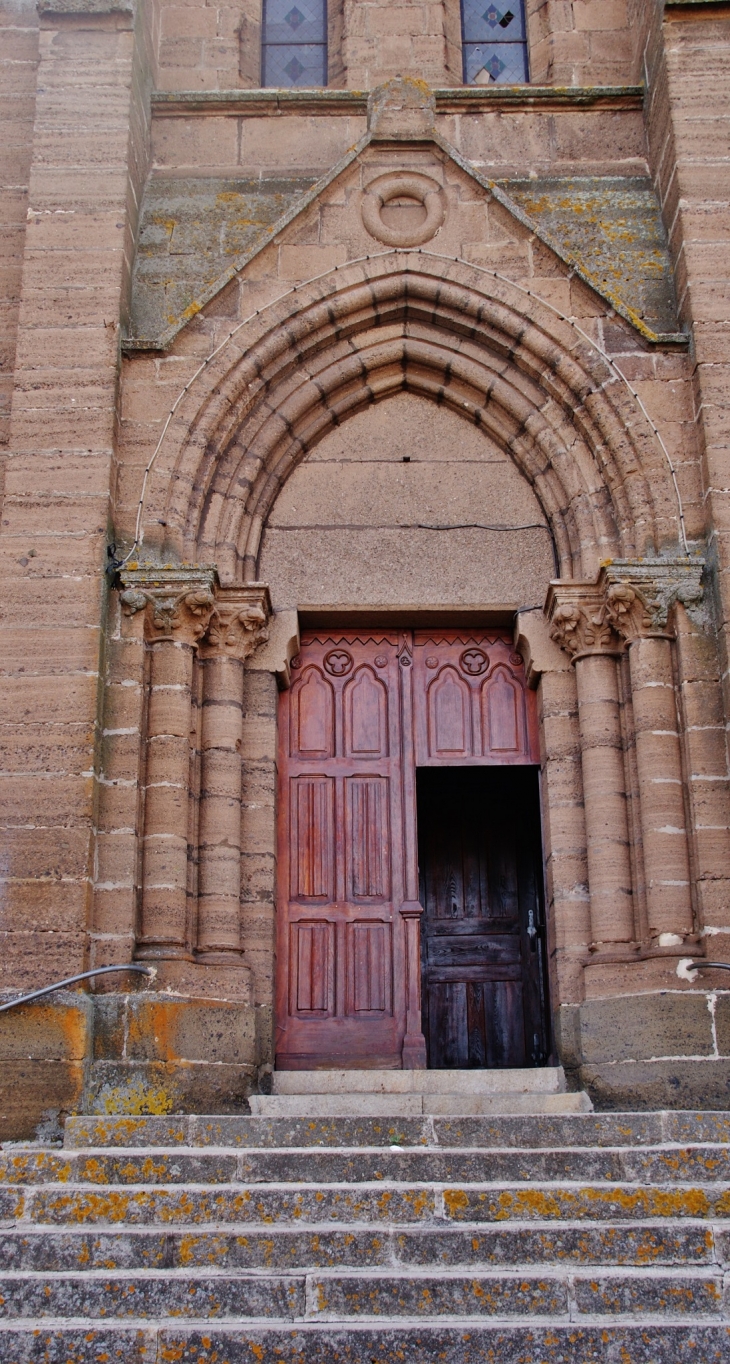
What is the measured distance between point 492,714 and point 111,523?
2353 mm

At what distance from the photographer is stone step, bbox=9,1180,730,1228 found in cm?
425

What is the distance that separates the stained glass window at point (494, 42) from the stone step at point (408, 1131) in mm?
6704

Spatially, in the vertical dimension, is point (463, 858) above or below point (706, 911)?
above

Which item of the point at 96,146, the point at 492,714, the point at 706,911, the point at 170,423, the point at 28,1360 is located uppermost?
the point at 96,146

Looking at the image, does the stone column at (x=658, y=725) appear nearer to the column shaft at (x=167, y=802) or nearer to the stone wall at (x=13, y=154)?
the column shaft at (x=167, y=802)

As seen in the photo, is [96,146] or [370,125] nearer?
[96,146]

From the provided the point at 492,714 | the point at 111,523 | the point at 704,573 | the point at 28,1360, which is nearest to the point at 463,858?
the point at 492,714

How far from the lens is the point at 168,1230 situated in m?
4.17

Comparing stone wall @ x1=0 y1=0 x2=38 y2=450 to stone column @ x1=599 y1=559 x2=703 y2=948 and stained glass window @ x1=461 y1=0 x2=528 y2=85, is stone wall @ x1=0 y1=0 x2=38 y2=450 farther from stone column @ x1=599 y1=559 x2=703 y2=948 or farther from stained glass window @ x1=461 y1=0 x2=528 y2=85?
stone column @ x1=599 y1=559 x2=703 y2=948

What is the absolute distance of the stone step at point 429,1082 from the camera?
20.6 feet

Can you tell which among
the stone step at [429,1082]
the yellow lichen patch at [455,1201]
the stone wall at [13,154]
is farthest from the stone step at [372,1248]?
the stone wall at [13,154]

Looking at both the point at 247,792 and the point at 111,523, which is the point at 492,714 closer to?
the point at 247,792

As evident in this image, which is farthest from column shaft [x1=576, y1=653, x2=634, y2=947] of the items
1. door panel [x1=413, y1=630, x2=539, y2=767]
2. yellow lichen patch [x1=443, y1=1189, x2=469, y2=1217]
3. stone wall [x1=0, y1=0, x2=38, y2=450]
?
stone wall [x1=0, y1=0, x2=38, y2=450]

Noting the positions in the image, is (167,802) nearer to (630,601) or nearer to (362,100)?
(630,601)
